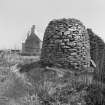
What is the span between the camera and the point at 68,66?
1038 cm

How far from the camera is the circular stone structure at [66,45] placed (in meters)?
10.5

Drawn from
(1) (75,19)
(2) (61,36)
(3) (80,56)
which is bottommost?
(3) (80,56)

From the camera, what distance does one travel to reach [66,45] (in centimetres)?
1056

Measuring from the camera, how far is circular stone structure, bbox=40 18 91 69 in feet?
34.3

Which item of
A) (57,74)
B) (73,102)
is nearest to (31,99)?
(73,102)

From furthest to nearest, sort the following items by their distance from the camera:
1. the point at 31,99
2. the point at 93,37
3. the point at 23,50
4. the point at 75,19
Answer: the point at 23,50
the point at 93,37
the point at 75,19
the point at 31,99

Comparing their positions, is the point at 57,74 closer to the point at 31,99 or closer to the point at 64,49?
the point at 64,49

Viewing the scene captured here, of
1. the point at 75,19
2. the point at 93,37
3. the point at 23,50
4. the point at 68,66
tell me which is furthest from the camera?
the point at 23,50

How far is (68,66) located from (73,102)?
4736 mm

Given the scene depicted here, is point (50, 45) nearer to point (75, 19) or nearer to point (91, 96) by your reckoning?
point (75, 19)

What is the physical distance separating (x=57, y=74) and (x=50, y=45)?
231 centimetres

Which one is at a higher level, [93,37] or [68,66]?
[93,37]

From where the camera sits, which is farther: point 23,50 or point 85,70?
point 23,50

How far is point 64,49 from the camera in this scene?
10.5 metres
